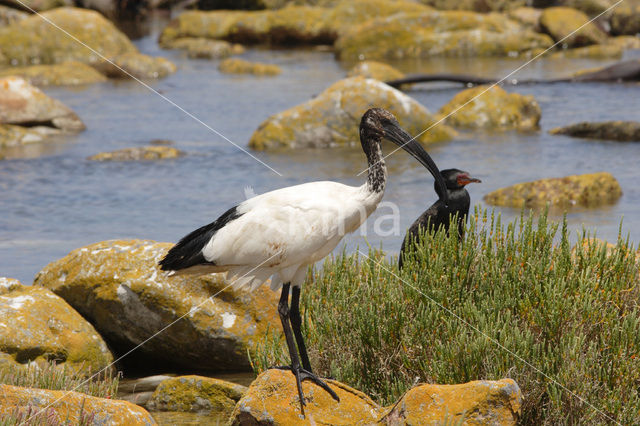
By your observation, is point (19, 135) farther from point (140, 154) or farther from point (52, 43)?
point (52, 43)

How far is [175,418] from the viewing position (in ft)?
24.2

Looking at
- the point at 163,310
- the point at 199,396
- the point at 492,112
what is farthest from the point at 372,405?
the point at 492,112

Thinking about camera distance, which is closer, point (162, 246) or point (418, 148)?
point (418, 148)

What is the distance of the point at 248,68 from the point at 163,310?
22298 millimetres

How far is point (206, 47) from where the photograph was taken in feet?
115

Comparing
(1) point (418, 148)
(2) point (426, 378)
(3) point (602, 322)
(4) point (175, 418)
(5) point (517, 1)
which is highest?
(5) point (517, 1)

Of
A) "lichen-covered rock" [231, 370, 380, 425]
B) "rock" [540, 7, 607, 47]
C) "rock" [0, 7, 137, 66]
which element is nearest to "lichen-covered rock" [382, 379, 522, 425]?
"lichen-covered rock" [231, 370, 380, 425]

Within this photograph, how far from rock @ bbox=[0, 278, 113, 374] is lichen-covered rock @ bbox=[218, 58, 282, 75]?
21691 mm

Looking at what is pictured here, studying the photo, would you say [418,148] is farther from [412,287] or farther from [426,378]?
[426,378]

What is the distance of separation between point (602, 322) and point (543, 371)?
629mm

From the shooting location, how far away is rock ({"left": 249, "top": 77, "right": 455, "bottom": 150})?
61.3 feet

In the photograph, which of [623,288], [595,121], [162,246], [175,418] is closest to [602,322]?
[623,288]

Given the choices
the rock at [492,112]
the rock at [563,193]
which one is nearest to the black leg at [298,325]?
the rock at [563,193]

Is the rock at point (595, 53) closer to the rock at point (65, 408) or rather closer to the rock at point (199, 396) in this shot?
the rock at point (199, 396)
